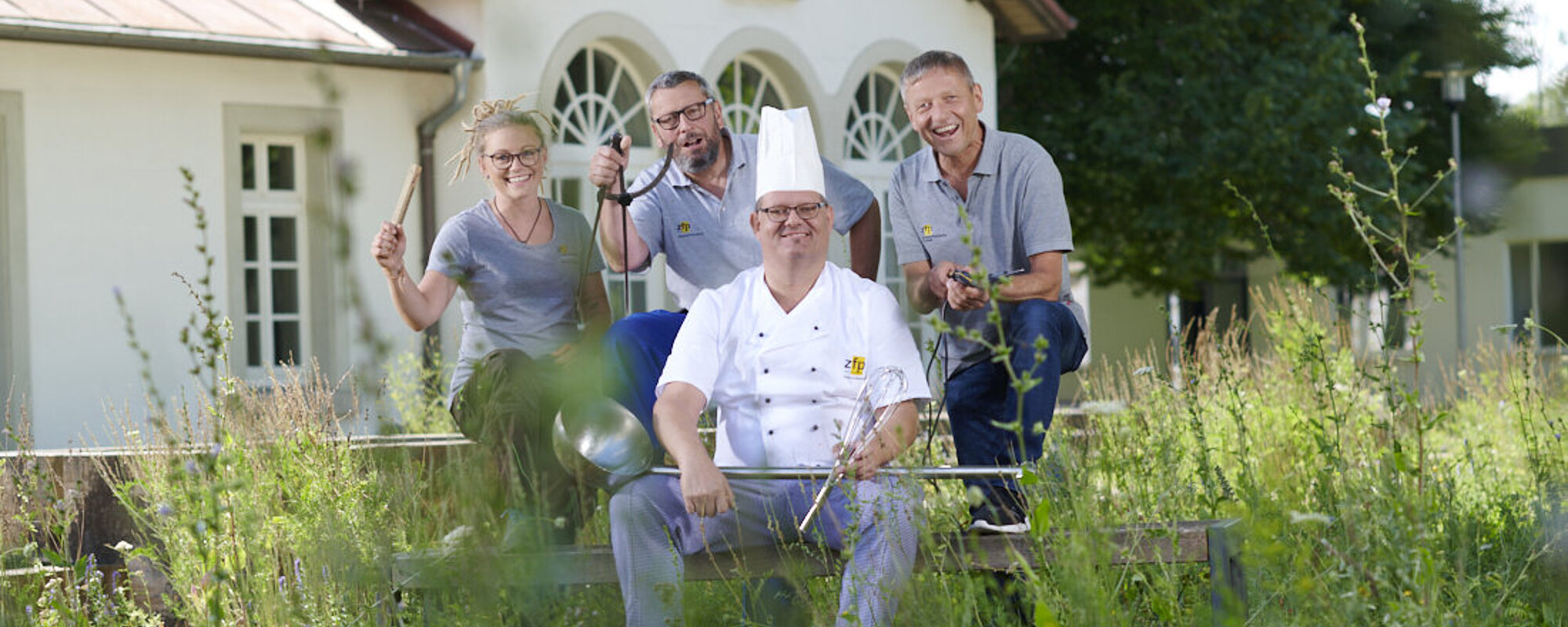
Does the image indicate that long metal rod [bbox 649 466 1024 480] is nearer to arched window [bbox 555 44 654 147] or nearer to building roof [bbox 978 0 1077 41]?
arched window [bbox 555 44 654 147]

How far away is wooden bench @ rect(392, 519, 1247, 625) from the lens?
11.4 ft

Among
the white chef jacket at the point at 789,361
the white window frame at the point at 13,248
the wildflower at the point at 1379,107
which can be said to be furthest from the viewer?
the white window frame at the point at 13,248

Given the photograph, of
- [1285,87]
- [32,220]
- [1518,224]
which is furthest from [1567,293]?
[32,220]

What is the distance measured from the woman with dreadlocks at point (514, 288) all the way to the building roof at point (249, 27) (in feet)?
15.7

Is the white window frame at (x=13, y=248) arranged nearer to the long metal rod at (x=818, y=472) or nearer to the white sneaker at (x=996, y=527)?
the long metal rod at (x=818, y=472)

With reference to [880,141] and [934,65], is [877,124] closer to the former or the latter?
[880,141]

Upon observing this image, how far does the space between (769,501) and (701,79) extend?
131cm

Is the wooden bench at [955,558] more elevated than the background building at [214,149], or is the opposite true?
the background building at [214,149]

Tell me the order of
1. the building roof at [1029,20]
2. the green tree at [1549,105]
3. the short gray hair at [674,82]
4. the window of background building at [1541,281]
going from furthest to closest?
the window of background building at [1541,281], the building roof at [1029,20], the short gray hair at [674,82], the green tree at [1549,105]

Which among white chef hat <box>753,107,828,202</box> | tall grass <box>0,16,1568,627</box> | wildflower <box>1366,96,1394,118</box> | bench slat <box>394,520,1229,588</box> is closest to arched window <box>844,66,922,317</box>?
tall grass <box>0,16,1568,627</box>

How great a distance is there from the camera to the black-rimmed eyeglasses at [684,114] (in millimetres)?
4656

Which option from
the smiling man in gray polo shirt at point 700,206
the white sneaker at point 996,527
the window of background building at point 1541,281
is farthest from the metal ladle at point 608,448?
the window of background building at point 1541,281

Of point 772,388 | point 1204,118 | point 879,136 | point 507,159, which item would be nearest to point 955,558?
point 772,388

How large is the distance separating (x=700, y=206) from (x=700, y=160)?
0.43 feet
